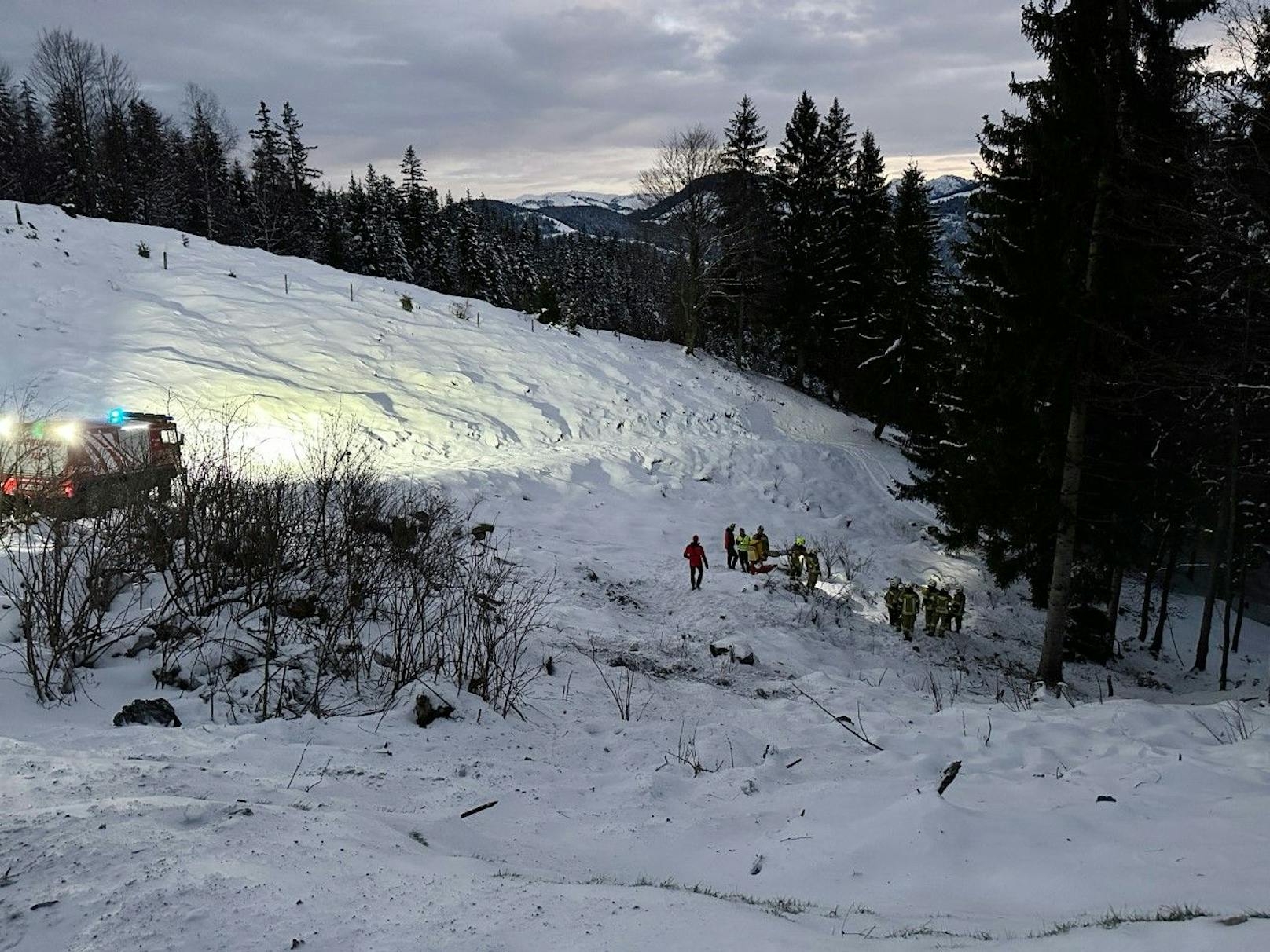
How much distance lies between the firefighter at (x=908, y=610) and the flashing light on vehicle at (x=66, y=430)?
1454 centimetres

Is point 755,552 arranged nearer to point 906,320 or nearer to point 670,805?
point 670,805

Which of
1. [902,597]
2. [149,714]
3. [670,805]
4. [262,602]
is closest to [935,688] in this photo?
[902,597]

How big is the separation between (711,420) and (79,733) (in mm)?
23082

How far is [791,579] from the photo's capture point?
48.8 feet

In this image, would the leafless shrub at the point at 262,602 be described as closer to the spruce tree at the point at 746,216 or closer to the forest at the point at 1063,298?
the forest at the point at 1063,298

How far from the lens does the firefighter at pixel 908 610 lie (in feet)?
43.8

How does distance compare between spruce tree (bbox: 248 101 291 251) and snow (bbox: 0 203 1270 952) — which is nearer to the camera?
snow (bbox: 0 203 1270 952)

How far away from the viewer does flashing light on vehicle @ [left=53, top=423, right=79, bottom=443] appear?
32.5 ft

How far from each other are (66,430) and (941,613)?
16.0m

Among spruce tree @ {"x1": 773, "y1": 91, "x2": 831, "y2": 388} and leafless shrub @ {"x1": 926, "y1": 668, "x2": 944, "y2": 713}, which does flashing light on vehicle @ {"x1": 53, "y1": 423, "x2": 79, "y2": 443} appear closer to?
leafless shrub @ {"x1": 926, "y1": 668, "x2": 944, "y2": 713}

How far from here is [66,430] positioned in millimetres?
10156

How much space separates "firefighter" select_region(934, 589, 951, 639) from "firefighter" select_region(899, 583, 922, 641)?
488mm

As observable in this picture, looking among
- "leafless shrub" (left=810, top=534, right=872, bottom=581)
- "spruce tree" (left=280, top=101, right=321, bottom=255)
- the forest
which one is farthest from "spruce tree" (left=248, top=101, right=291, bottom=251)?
"leafless shrub" (left=810, top=534, right=872, bottom=581)

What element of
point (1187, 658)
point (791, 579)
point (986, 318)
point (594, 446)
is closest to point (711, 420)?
point (594, 446)
